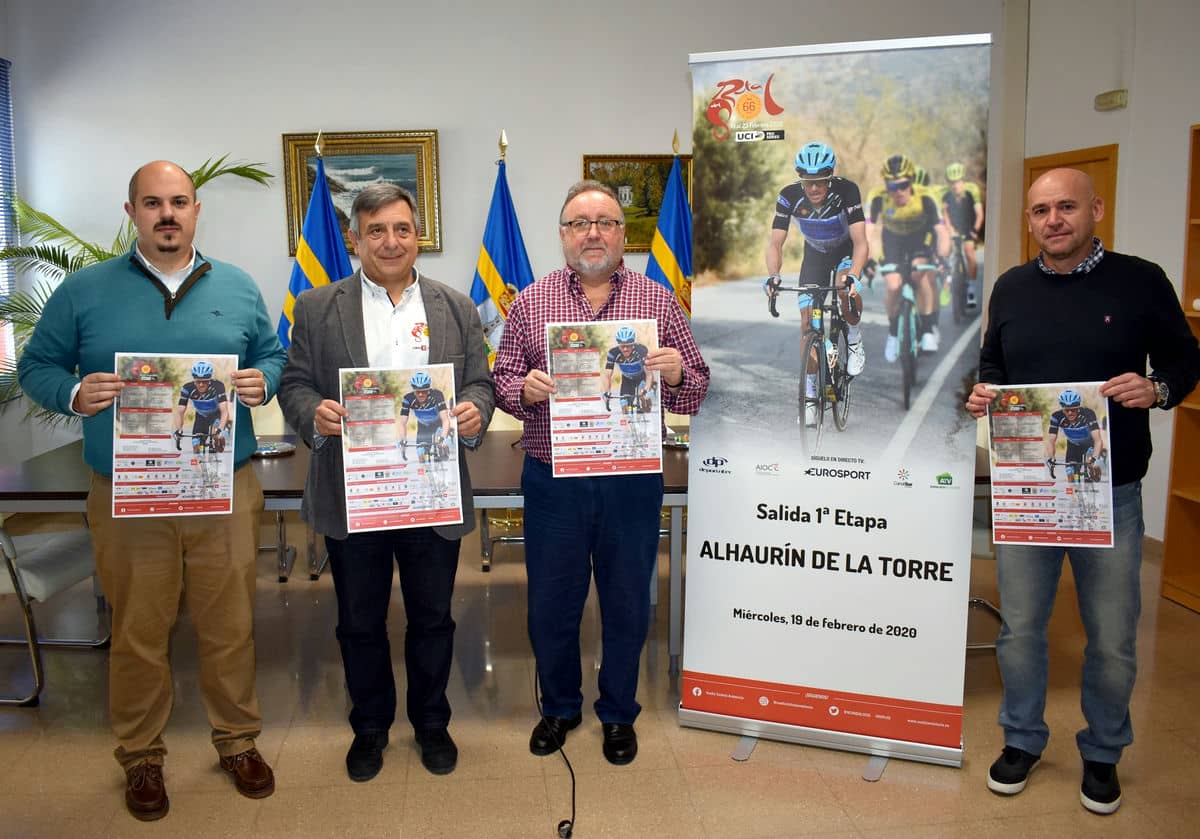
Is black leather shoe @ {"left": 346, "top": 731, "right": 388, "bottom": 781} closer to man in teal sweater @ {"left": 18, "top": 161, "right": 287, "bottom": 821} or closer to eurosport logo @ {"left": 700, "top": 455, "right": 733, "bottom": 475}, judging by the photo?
man in teal sweater @ {"left": 18, "top": 161, "right": 287, "bottom": 821}

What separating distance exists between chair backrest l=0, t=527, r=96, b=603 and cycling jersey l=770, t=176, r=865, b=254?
275 cm

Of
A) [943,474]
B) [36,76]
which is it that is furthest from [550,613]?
[36,76]

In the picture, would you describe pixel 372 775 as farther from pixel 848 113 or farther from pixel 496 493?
pixel 848 113

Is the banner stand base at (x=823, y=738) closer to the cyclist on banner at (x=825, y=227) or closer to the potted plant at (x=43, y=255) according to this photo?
the cyclist on banner at (x=825, y=227)

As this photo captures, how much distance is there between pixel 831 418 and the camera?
9.04ft

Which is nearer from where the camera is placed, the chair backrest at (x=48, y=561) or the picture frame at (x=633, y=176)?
the chair backrest at (x=48, y=561)

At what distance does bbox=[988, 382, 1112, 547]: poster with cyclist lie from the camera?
94.1 inches

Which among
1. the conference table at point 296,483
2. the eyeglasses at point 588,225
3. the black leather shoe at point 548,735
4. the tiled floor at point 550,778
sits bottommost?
the tiled floor at point 550,778

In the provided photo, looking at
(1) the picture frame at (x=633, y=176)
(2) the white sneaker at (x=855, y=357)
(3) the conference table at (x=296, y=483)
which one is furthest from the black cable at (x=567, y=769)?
(1) the picture frame at (x=633, y=176)

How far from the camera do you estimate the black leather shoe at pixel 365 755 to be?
9.04ft

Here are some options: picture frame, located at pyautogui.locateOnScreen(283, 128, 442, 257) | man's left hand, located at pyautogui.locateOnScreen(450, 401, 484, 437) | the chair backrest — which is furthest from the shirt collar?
picture frame, located at pyautogui.locateOnScreen(283, 128, 442, 257)

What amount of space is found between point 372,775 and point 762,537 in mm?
1379

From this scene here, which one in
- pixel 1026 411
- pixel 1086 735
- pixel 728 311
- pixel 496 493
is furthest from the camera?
pixel 496 493

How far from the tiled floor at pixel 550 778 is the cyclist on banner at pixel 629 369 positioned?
114cm
